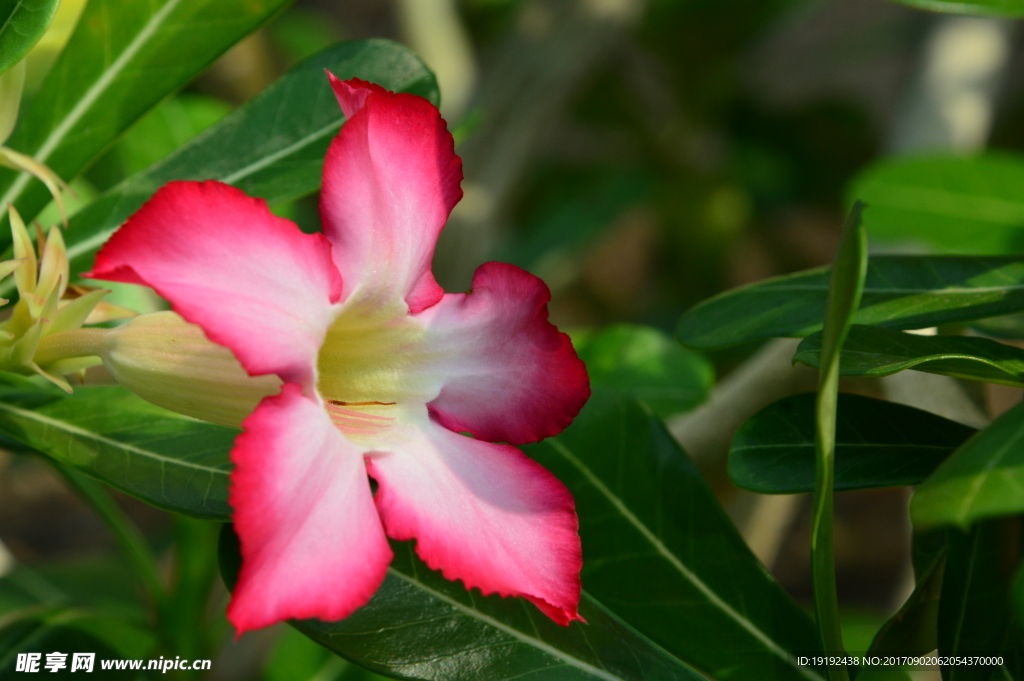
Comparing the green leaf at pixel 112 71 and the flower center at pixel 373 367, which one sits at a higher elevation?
the green leaf at pixel 112 71

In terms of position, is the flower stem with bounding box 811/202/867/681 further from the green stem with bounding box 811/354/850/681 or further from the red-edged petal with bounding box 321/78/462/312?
the red-edged petal with bounding box 321/78/462/312

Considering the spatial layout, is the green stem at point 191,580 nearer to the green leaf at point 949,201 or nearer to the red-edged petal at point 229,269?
the red-edged petal at point 229,269

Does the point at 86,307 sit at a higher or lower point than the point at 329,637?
higher

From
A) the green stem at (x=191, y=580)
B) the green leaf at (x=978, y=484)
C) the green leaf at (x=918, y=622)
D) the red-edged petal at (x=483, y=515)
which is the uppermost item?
the green leaf at (x=978, y=484)

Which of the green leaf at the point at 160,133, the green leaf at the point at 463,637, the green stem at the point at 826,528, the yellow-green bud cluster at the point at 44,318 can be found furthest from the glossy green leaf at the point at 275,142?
the green leaf at the point at 160,133

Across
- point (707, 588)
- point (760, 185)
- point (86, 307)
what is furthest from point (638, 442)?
point (760, 185)

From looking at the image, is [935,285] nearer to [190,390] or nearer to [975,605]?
[975,605]

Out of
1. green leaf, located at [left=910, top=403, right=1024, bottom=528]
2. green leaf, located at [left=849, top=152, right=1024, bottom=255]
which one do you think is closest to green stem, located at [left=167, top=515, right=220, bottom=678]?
green leaf, located at [left=910, top=403, right=1024, bottom=528]
